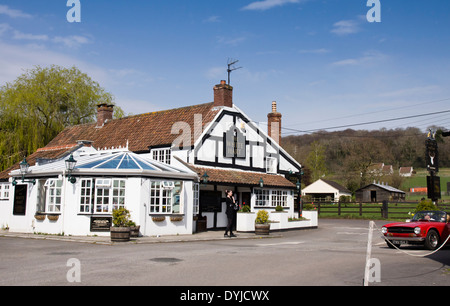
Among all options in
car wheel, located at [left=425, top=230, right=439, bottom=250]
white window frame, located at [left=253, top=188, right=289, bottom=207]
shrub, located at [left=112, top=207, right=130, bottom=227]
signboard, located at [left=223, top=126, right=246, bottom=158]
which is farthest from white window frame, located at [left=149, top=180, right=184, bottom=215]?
car wheel, located at [left=425, top=230, right=439, bottom=250]

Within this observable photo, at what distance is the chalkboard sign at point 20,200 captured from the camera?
2238 cm

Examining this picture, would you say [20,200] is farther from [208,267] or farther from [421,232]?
[421,232]

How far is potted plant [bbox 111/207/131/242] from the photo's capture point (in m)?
17.3

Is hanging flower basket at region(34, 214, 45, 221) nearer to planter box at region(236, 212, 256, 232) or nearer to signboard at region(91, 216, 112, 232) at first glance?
signboard at region(91, 216, 112, 232)

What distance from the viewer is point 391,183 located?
72.1m

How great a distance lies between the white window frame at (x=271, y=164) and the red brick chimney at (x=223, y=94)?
522cm

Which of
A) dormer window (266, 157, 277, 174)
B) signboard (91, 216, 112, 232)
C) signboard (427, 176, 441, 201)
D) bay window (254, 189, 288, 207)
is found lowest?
signboard (91, 216, 112, 232)

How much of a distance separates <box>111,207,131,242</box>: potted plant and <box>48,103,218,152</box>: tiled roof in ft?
24.9

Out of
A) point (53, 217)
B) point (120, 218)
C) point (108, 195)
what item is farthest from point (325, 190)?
point (120, 218)

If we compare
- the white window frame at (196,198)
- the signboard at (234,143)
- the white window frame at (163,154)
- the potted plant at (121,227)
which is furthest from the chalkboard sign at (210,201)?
the potted plant at (121,227)

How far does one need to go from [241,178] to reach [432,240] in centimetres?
1221

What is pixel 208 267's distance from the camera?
10.5m
